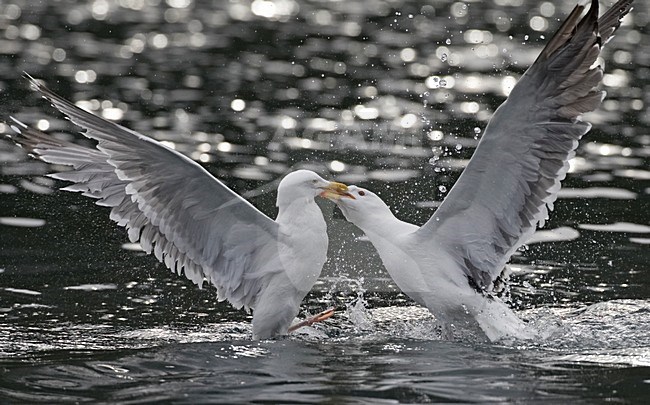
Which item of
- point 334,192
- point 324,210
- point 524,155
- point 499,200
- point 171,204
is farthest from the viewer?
point 324,210

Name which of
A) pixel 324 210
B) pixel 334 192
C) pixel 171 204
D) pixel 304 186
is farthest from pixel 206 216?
pixel 324 210

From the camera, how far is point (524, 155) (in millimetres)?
9555

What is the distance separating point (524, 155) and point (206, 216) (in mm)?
2442

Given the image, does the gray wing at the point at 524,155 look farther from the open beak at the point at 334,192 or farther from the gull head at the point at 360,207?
the open beak at the point at 334,192

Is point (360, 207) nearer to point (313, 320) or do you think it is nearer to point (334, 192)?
point (334, 192)

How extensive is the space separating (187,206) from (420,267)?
72.4 inches

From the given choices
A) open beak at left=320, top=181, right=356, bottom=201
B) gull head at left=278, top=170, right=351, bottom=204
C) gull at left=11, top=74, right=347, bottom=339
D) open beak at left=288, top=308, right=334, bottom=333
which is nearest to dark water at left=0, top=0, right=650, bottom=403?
open beak at left=288, top=308, right=334, bottom=333

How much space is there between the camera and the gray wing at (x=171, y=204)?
9.56 meters

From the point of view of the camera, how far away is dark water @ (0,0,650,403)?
28.9 ft

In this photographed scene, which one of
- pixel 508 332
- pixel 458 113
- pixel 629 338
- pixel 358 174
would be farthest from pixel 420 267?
pixel 458 113

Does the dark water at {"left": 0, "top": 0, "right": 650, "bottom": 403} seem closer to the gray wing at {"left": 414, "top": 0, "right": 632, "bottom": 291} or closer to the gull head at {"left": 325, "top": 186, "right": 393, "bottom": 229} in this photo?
the gull head at {"left": 325, "top": 186, "right": 393, "bottom": 229}

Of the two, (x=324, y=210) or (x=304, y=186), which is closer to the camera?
(x=304, y=186)

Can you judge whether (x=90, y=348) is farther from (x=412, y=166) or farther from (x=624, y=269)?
(x=412, y=166)

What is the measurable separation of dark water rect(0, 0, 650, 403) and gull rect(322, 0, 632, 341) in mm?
419
